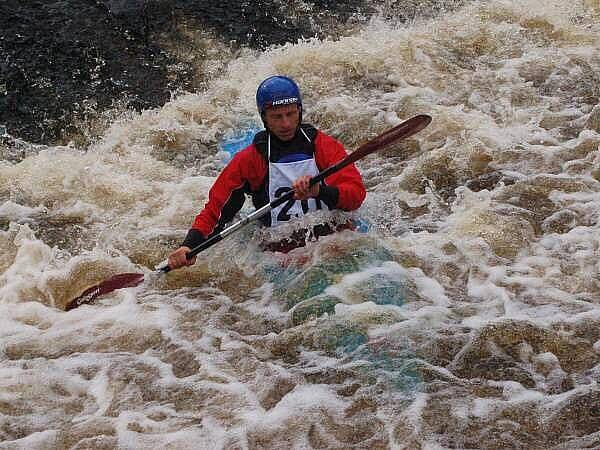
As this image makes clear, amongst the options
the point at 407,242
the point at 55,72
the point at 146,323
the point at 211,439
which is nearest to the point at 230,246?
the point at 146,323

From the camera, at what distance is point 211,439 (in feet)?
11.6

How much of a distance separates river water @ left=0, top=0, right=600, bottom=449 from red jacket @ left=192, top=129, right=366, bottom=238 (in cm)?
26

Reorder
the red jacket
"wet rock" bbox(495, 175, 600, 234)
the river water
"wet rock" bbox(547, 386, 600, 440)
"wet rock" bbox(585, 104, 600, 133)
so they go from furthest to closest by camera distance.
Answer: "wet rock" bbox(585, 104, 600, 133) < "wet rock" bbox(495, 175, 600, 234) < the red jacket < the river water < "wet rock" bbox(547, 386, 600, 440)

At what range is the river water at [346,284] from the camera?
362 centimetres

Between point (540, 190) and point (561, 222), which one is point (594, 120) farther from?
point (561, 222)

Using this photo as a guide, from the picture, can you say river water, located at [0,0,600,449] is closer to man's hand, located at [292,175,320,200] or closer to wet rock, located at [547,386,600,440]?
wet rock, located at [547,386,600,440]

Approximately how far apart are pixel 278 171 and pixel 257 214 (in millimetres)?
307

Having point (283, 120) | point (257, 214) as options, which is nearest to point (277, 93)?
point (283, 120)

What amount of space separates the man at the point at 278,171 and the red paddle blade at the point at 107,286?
1.35 ft

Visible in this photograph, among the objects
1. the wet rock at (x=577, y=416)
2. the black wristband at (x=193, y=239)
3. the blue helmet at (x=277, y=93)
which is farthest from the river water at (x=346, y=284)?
the blue helmet at (x=277, y=93)

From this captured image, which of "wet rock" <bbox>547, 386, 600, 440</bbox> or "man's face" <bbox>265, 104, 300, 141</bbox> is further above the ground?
"man's face" <bbox>265, 104, 300, 141</bbox>

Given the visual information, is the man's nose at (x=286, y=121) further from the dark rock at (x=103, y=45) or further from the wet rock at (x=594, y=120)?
the dark rock at (x=103, y=45)

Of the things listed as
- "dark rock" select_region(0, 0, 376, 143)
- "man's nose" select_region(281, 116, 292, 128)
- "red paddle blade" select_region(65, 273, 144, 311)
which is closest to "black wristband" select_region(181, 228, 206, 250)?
"red paddle blade" select_region(65, 273, 144, 311)

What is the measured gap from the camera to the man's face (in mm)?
4508
